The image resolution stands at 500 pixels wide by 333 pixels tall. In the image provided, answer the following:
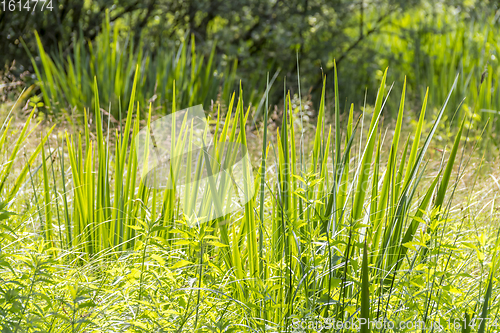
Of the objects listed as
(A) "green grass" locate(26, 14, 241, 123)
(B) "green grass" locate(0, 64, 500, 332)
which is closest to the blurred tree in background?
(A) "green grass" locate(26, 14, 241, 123)

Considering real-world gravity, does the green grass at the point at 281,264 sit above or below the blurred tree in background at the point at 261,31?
below

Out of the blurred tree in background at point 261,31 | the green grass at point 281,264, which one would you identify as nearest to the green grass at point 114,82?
the blurred tree in background at point 261,31

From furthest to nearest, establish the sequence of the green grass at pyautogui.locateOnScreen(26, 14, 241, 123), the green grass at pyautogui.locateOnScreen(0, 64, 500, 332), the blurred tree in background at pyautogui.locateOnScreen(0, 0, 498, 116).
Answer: the blurred tree in background at pyautogui.locateOnScreen(0, 0, 498, 116) → the green grass at pyautogui.locateOnScreen(26, 14, 241, 123) → the green grass at pyautogui.locateOnScreen(0, 64, 500, 332)

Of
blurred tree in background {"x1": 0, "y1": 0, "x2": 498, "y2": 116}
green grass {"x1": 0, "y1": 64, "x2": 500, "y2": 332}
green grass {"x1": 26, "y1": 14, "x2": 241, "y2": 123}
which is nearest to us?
green grass {"x1": 0, "y1": 64, "x2": 500, "y2": 332}

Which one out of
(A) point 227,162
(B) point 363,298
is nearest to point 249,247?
(A) point 227,162

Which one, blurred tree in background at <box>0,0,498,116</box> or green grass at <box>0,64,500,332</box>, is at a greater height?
blurred tree in background at <box>0,0,498,116</box>

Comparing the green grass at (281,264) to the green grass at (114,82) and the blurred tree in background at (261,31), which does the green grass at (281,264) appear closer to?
the green grass at (114,82)

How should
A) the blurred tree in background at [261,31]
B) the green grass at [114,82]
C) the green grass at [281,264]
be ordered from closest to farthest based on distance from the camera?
the green grass at [281,264] → the green grass at [114,82] → the blurred tree in background at [261,31]

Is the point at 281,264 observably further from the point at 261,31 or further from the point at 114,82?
the point at 261,31

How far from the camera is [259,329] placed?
5.02ft

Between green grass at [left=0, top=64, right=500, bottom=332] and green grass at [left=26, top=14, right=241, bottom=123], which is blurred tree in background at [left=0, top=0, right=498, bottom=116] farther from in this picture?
green grass at [left=0, top=64, right=500, bottom=332]

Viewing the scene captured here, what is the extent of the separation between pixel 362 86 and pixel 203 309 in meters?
6.77

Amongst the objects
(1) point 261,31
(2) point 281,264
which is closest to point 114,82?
(1) point 261,31

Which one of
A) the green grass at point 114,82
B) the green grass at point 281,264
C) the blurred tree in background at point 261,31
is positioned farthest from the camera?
the blurred tree in background at point 261,31
